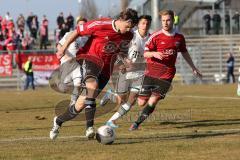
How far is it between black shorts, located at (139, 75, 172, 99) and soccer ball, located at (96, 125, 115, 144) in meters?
2.88

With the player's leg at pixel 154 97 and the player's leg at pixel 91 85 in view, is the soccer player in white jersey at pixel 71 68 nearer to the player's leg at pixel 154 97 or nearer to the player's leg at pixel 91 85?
the player's leg at pixel 154 97

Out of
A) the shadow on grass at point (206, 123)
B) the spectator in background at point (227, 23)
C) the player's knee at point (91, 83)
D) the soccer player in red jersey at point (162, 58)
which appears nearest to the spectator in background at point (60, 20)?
the spectator in background at point (227, 23)

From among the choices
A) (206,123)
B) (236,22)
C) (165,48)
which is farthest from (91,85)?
(236,22)

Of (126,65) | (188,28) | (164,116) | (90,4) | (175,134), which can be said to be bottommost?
(90,4)

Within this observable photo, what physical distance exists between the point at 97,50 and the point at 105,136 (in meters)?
1.52

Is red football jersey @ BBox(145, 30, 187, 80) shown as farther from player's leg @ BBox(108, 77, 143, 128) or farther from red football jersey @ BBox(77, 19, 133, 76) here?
red football jersey @ BBox(77, 19, 133, 76)

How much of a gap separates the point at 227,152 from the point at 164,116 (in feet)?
25.8

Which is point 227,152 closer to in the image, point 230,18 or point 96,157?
point 96,157

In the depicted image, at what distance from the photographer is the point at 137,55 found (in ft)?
46.7

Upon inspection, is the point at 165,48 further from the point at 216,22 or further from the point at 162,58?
the point at 216,22

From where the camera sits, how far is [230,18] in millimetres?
48031

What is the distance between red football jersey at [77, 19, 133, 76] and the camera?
11211 mm

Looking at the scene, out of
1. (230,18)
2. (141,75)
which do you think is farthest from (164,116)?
(230,18)

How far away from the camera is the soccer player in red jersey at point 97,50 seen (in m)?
11.1
